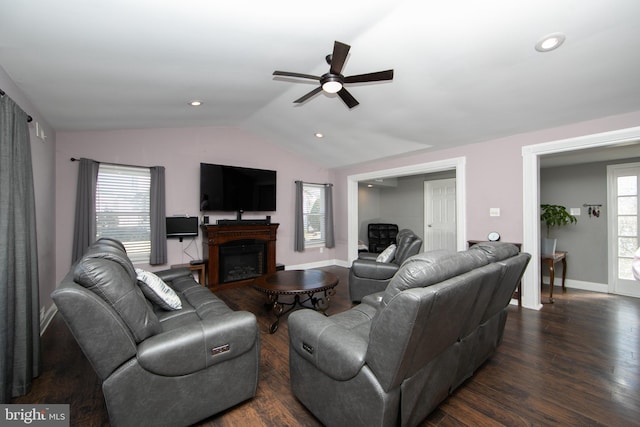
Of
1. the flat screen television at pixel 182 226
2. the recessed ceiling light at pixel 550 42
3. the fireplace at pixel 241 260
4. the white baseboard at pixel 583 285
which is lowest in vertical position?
the white baseboard at pixel 583 285

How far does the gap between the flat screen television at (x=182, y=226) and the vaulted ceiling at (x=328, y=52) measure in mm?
1586

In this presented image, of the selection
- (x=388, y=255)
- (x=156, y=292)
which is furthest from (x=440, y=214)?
(x=156, y=292)

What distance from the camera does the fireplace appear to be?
473cm

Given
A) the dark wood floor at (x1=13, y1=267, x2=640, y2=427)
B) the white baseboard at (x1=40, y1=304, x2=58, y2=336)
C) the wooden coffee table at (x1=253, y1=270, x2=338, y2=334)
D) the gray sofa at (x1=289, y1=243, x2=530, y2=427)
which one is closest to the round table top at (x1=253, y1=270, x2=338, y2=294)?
the wooden coffee table at (x1=253, y1=270, x2=338, y2=334)

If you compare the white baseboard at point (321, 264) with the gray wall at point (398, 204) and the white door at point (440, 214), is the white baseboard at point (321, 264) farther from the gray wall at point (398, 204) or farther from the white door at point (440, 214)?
the white door at point (440, 214)

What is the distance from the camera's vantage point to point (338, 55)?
2088 mm

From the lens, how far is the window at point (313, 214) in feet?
20.6

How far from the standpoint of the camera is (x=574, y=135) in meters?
3.27

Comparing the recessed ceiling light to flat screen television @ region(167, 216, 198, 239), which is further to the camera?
flat screen television @ region(167, 216, 198, 239)

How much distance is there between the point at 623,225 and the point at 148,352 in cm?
626

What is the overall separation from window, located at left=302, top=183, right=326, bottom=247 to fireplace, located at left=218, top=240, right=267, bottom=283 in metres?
1.32

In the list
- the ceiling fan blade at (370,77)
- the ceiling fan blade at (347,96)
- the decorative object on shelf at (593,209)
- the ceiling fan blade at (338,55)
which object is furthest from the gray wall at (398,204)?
the ceiling fan blade at (338,55)

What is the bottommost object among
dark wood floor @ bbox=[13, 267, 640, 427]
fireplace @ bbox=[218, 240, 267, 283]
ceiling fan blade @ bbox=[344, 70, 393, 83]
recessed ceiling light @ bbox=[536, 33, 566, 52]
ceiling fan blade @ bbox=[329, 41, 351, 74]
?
dark wood floor @ bbox=[13, 267, 640, 427]

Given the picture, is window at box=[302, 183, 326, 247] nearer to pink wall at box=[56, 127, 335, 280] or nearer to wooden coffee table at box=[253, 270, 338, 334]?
pink wall at box=[56, 127, 335, 280]
